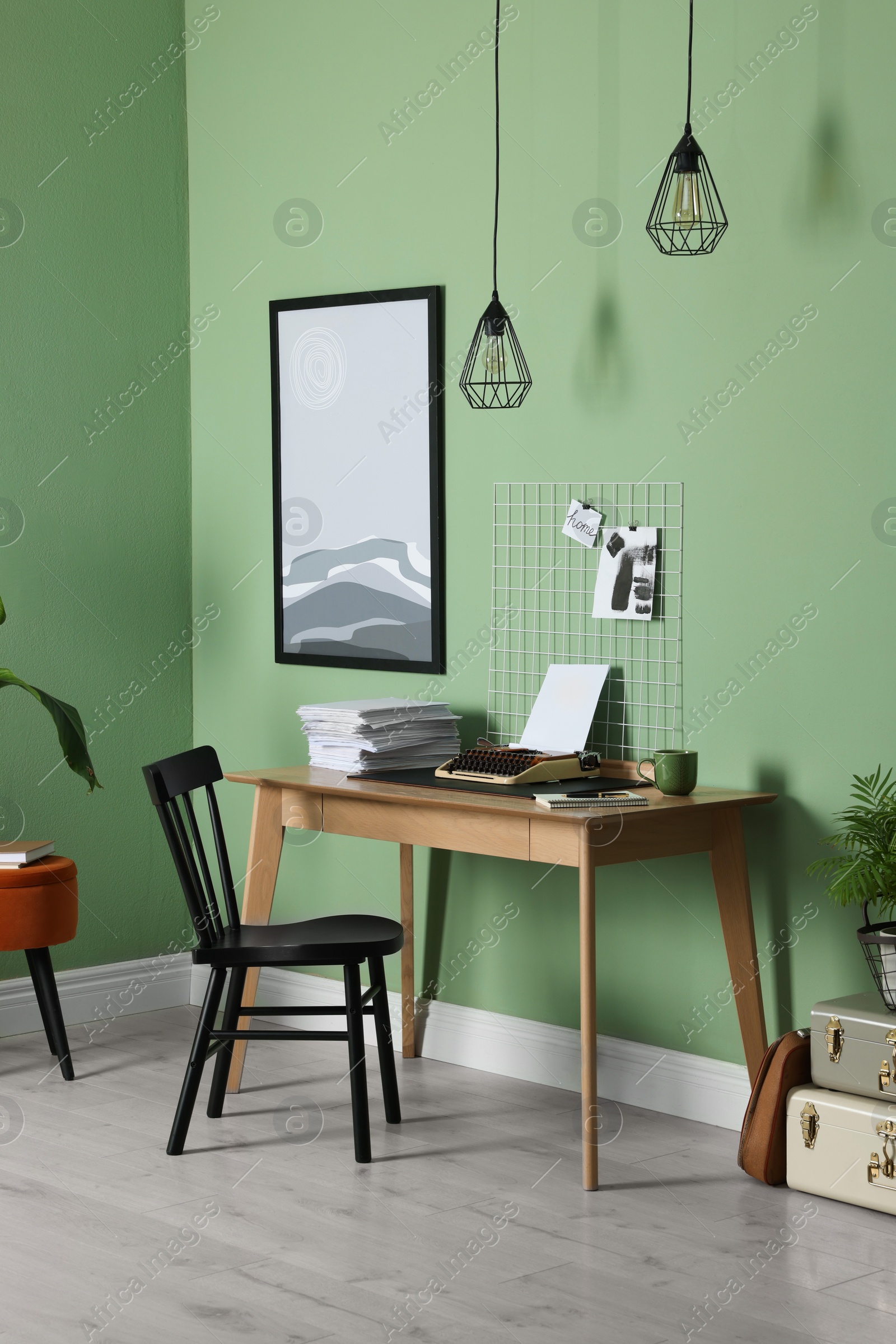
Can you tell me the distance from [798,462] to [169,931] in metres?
2.42

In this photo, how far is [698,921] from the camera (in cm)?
343

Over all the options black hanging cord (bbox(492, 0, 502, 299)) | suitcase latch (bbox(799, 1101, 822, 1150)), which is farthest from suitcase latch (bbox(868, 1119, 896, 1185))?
black hanging cord (bbox(492, 0, 502, 299))

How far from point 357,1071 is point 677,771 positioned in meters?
0.91

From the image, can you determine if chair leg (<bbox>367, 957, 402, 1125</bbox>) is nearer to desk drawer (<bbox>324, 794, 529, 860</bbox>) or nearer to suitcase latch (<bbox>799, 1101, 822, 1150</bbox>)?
desk drawer (<bbox>324, 794, 529, 860</bbox>)

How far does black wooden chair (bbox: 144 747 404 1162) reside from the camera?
310 centimetres

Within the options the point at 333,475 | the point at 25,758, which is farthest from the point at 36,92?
the point at 25,758

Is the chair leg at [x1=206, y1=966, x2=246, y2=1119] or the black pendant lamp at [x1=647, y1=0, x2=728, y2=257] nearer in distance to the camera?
the black pendant lamp at [x1=647, y1=0, x2=728, y2=257]

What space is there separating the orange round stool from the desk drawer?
766 millimetres

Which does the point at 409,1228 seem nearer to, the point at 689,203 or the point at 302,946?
the point at 302,946

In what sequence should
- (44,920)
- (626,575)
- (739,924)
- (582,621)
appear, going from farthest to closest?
(44,920) < (582,621) < (626,575) < (739,924)

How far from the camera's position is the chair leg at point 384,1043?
3.30 meters

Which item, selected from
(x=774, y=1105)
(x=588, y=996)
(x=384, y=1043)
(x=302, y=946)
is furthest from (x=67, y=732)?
(x=774, y=1105)

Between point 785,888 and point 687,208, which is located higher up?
point 687,208

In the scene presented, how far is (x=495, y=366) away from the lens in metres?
3.60
